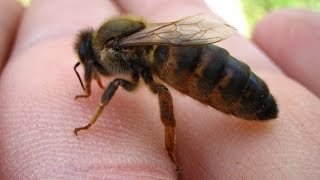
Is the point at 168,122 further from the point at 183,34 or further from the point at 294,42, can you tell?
the point at 294,42

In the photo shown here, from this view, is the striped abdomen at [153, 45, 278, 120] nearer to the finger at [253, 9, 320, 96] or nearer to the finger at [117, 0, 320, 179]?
the finger at [117, 0, 320, 179]

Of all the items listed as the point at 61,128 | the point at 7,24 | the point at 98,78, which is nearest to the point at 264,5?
the point at 7,24

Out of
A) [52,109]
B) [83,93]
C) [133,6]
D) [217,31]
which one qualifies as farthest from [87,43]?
[133,6]

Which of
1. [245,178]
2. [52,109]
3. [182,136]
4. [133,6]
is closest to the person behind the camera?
[245,178]

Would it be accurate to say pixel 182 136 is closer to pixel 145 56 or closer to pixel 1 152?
pixel 145 56

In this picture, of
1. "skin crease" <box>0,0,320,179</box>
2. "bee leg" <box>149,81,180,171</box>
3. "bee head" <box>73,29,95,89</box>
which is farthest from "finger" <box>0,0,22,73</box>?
"bee leg" <box>149,81,180,171</box>

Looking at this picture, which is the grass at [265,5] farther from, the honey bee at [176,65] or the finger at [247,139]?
the honey bee at [176,65]
